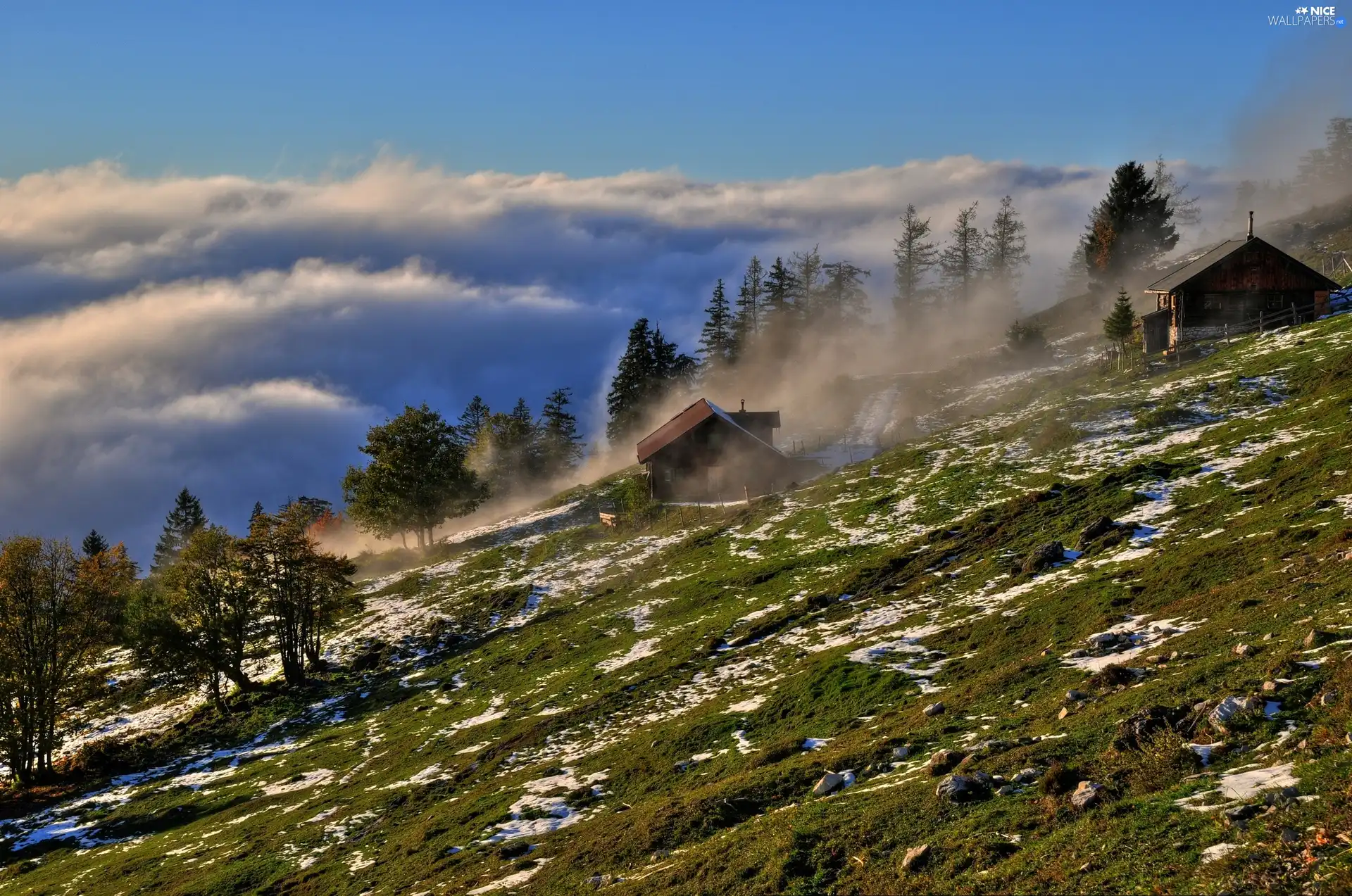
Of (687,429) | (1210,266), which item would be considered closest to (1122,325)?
(1210,266)

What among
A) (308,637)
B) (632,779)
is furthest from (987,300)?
(632,779)

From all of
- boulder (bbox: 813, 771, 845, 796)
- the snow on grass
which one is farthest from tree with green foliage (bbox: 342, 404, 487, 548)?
boulder (bbox: 813, 771, 845, 796)

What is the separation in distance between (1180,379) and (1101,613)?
42057 millimetres

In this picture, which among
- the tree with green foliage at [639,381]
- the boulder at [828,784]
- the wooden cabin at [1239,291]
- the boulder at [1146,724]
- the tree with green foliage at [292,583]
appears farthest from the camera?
the tree with green foliage at [639,381]

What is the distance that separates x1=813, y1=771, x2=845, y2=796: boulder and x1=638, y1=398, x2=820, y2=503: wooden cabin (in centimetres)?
6179

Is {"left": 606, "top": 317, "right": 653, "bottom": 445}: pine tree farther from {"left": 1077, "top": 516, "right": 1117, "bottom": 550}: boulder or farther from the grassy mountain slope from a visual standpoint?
{"left": 1077, "top": 516, "right": 1117, "bottom": 550}: boulder

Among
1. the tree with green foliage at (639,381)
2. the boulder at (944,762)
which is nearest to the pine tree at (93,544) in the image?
the tree with green foliage at (639,381)

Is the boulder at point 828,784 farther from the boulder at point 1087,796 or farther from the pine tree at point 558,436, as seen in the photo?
the pine tree at point 558,436

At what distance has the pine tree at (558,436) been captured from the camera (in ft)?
466

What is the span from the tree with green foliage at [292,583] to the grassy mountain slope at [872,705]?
274 centimetres

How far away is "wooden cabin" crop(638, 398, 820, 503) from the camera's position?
83.6 m

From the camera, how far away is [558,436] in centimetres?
14425

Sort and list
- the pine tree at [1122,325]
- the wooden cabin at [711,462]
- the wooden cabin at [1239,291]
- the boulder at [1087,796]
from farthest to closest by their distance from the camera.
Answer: the wooden cabin at [711,462]
the pine tree at [1122,325]
the wooden cabin at [1239,291]
the boulder at [1087,796]

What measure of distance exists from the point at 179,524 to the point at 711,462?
94965 mm
